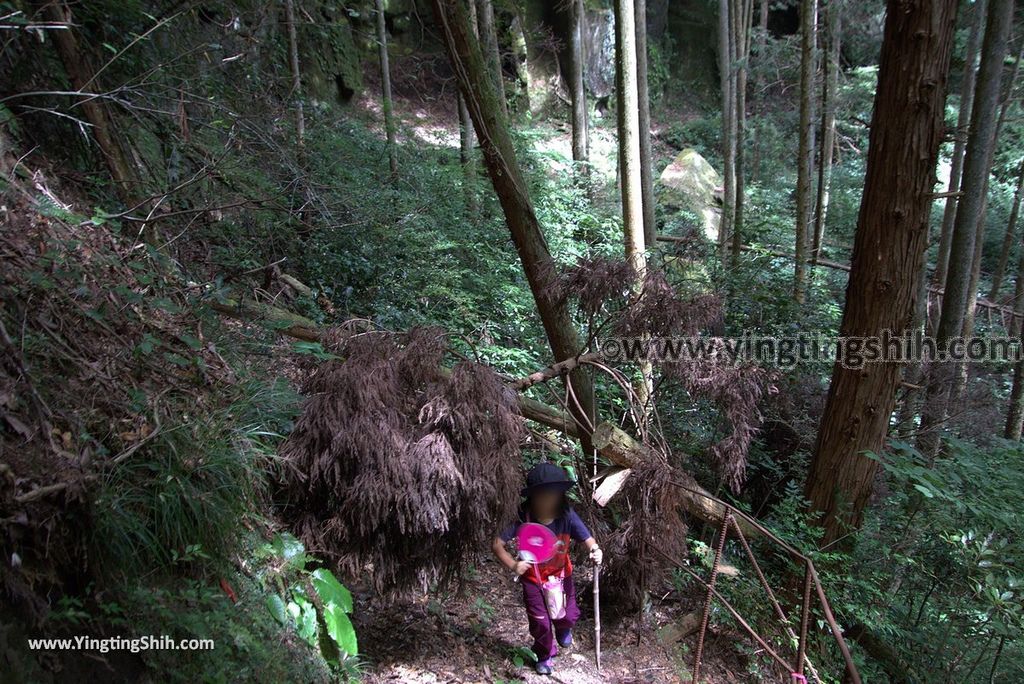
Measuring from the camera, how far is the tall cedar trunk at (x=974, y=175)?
6.98 metres

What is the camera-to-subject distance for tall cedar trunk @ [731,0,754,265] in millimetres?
12695

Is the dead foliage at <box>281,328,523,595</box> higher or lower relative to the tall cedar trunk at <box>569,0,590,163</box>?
lower

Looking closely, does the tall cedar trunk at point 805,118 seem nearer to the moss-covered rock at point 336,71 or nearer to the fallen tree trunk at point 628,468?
the fallen tree trunk at point 628,468

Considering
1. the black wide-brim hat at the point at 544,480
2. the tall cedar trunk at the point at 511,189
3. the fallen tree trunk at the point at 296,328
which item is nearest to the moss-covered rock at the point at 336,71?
the tall cedar trunk at the point at 511,189

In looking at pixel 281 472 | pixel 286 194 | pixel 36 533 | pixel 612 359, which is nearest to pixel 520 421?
pixel 612 359

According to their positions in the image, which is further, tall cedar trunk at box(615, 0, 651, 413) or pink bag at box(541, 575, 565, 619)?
tall cedar trunk at box(615, 0, 651, 413)

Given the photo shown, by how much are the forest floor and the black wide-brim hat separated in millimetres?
858

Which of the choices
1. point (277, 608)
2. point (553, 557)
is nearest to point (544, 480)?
point (553, 557)

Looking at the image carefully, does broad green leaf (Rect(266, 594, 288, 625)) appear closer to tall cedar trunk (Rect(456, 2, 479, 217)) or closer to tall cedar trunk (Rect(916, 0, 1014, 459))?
tall cedar trunk (Rect(916, 0, 1014, 459))

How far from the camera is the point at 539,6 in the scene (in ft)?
71.7

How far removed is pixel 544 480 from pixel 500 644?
140cm

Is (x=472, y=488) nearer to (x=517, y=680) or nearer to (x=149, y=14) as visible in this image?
(x=517, y=680)

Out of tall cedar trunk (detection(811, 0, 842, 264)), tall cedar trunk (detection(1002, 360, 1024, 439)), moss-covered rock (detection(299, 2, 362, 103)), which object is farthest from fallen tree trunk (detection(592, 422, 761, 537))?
moss-covered rock (detection(299, 2, 362, 103))

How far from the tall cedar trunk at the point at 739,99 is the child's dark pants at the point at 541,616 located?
6983mm
